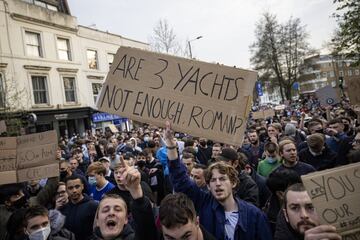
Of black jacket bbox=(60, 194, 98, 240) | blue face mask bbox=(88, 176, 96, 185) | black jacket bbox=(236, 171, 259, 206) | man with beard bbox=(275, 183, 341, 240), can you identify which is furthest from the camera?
blue face mask bbox=(88, 176, 96, 185)

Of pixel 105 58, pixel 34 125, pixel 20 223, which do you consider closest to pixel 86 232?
pixel 20 223

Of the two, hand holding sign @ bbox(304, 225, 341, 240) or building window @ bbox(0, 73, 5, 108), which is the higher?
building window @ bbox(0, 73, 5, 108)

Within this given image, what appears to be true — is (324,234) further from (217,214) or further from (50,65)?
(50,65)

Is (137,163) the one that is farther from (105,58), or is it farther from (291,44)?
(291,44)

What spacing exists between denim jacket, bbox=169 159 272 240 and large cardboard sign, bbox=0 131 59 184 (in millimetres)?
2129

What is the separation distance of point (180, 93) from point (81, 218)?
1.99 meters

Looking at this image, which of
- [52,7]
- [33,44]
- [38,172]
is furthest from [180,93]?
[52,7]

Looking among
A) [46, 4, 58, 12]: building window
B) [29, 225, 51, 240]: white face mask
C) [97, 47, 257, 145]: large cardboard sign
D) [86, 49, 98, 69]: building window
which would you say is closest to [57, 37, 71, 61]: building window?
[86, 49, 98, 69]: building window

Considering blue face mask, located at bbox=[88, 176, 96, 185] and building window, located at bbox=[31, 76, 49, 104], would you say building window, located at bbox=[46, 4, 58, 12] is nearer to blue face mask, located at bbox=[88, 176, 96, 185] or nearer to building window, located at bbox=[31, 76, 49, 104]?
building window, located at bbox=[31, 76, 49, 104]

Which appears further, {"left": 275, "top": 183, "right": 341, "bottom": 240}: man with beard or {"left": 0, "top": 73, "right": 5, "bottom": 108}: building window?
{"left": 0, "top": 73, "right": 5, "bottom": 108}: building window

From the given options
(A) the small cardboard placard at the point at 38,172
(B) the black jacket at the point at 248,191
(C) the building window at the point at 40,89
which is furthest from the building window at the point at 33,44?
(B) the black jacket at the point at 248,191

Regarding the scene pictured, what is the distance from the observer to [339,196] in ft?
6.06

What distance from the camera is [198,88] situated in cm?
304

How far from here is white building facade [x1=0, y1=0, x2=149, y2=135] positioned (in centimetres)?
2117
